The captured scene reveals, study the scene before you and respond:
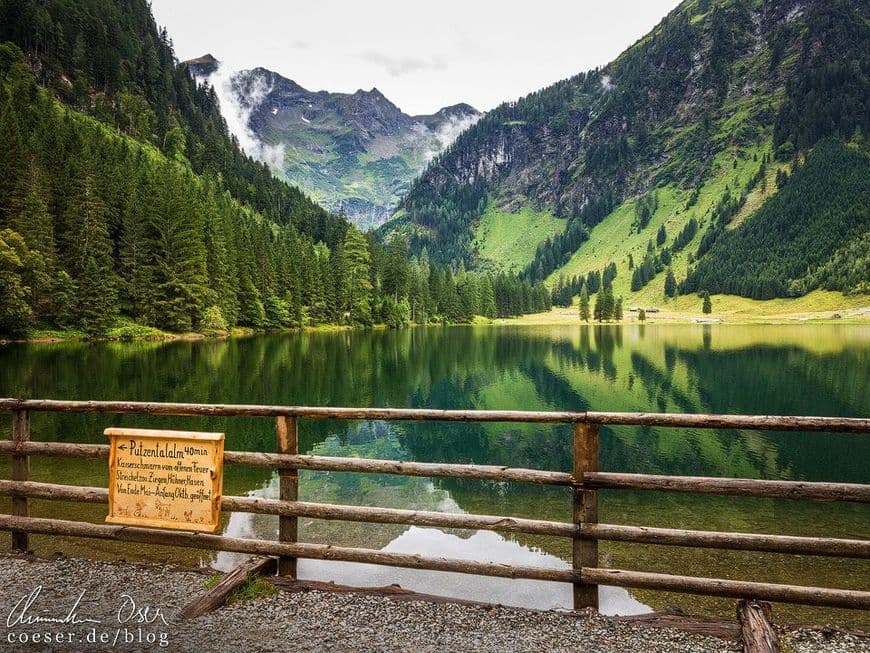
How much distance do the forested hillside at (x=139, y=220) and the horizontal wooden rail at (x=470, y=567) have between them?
198ft

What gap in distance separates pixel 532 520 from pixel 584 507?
88 cm

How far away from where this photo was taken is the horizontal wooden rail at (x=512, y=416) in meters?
6.42

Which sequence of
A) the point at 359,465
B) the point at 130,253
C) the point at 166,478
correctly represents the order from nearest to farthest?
1. the point at 166,478
2. the point at 359,465
3. the point at 130,253

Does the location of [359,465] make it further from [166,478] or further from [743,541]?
[743,541]

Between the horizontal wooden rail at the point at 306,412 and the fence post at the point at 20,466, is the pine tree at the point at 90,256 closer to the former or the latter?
the fence post at the point at 20,466

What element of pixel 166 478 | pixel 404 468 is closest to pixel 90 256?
pixel 166 478

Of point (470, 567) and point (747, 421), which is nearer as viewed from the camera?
point (747, 421)

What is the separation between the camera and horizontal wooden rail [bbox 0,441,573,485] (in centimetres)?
729

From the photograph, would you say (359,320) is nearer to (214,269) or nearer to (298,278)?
(298,278)

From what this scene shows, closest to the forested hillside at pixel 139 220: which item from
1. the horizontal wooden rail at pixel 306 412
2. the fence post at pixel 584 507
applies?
the horizontal wooden rail at pixel 306 412

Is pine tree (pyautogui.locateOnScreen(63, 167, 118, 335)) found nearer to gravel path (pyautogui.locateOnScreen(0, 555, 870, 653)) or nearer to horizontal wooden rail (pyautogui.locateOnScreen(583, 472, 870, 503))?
gravel path (pyautogui.locateOnScreen(0, 555, 870, 653))

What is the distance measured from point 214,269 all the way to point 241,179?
9520 cm

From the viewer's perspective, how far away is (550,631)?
21.0 feet

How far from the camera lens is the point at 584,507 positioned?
23.6ft
